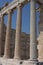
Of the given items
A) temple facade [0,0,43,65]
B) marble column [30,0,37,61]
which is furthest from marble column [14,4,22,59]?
marble column [30,0,37,61]

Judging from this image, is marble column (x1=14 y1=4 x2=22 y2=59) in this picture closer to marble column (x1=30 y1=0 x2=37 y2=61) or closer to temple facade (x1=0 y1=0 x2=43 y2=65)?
temple facade (x1=0 y1=0 x2=43 y2=65)

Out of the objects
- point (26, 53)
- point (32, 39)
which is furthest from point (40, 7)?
point (26, 53)

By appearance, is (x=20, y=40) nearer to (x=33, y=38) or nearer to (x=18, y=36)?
(x=18, y=36)

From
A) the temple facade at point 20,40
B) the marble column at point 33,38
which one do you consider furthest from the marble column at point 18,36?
the marble column at point 33,38

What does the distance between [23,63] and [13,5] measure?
11214 mm

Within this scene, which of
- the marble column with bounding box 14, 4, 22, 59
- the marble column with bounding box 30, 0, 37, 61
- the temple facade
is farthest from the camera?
the marble column with bounding box 14, 4, 22, 59

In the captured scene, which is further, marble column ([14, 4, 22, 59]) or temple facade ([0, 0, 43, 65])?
marble column ([14, 4, 22, 59])

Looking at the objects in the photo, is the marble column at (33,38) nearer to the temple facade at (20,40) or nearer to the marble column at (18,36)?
the temple facade at (20,40)

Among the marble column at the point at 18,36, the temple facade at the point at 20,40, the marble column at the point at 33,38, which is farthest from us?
the marble column at the point at 18,36

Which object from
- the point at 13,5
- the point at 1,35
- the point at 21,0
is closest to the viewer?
the point at 21,0

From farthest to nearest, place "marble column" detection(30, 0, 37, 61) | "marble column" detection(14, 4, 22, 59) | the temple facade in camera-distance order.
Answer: "marble column" detection(14, 4, 22, 59), the temple facade, "marble column" detection(30, 0, 37, 61)

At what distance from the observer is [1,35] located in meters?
35.2

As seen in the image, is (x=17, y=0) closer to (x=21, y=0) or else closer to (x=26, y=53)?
(x=21, y=0)

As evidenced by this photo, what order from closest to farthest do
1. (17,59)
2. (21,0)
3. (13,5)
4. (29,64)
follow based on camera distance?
(29,64) → (17,59) → (21,0) → (13,5)
